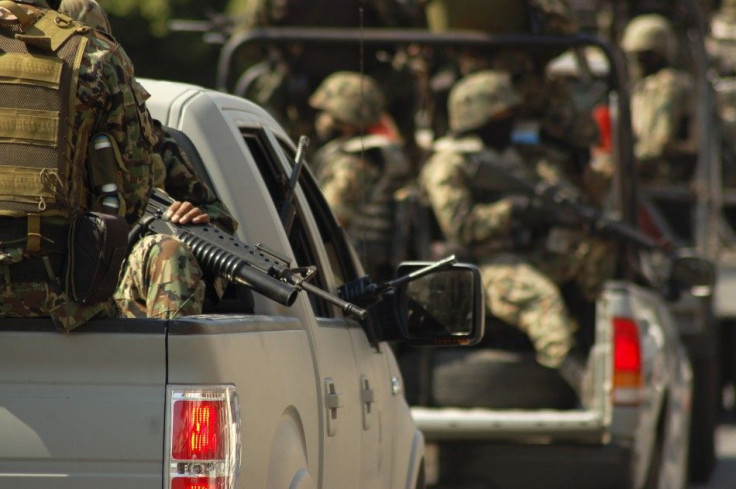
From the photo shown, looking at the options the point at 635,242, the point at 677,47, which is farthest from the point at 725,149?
the point at 635,242

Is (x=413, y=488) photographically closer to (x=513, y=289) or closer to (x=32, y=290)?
(x=32, y=290)

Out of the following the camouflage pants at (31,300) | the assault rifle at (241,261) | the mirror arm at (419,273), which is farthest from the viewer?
the mirror arm at (419,273)

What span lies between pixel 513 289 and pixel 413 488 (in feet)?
9.10

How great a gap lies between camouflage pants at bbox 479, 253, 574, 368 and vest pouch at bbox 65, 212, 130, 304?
4704 millimetres

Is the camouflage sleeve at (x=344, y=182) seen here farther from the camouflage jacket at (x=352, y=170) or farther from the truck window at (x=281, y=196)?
the truck window at (x=281, y=196)

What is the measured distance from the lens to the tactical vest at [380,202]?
7930 mm

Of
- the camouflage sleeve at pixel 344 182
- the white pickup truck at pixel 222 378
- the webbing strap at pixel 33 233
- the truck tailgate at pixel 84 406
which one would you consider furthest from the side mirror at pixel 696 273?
the truck tailgate at pixel 84 406

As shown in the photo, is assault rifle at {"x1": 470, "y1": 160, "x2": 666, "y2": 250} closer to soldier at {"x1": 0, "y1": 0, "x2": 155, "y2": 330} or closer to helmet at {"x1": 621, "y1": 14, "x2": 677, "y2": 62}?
helmet at {"x1": 621, "y1": 14, "x2": 677, "y2": 62}

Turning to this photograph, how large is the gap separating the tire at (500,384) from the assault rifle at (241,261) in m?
3.91

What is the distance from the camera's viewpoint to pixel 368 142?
28.4ft

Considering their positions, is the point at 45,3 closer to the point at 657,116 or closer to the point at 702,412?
the point at 702,412

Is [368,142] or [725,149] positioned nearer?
[368,142]

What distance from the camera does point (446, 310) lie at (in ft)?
14.2

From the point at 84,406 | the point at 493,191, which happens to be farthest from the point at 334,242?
the point at 493,191
